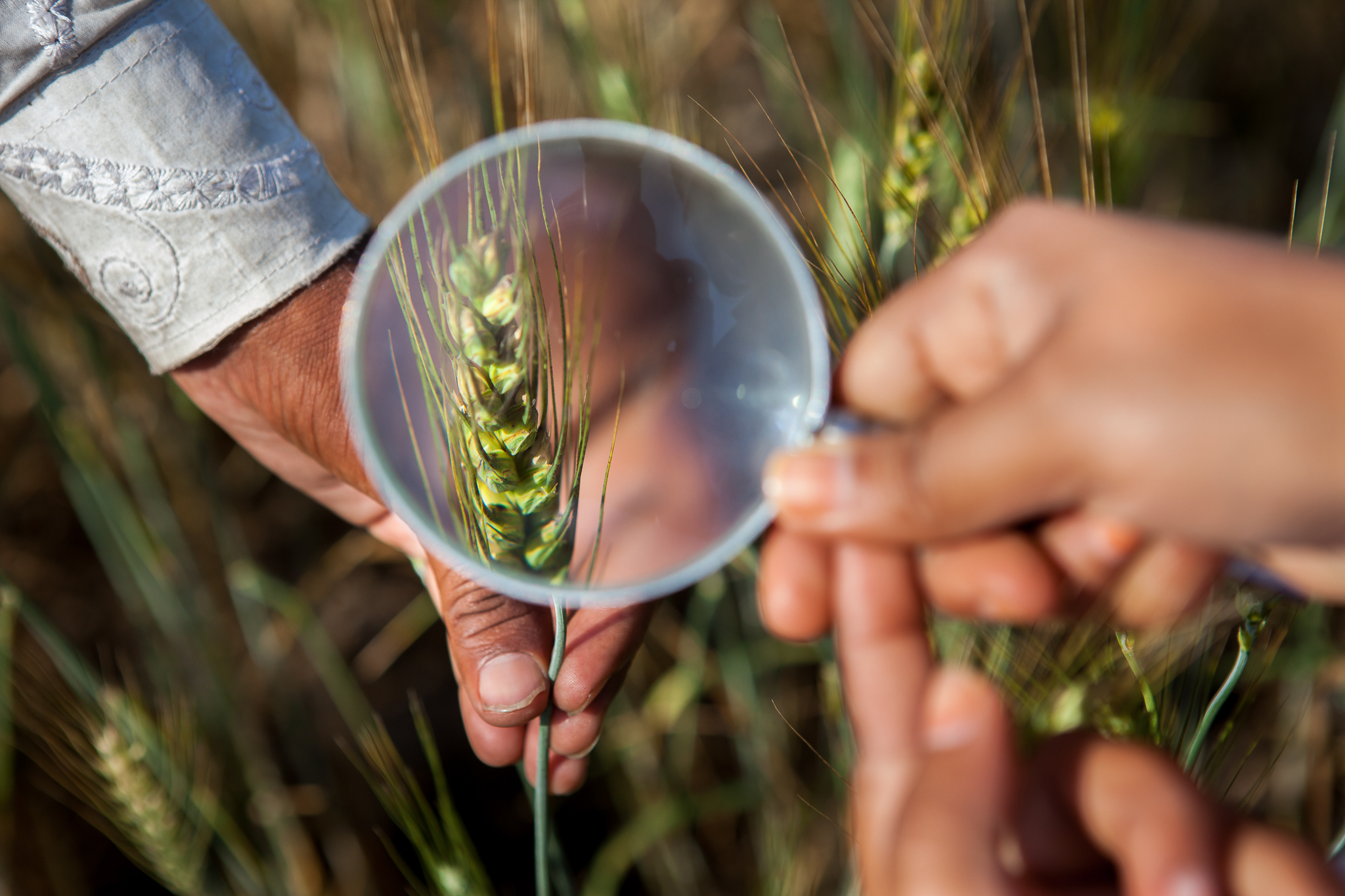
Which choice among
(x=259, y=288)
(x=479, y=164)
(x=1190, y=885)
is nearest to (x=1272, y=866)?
(x=1190, y=885)

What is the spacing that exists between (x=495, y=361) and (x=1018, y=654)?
0.47 meters

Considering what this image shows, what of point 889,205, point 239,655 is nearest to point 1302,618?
point 889,205

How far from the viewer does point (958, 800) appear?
1.39 ft

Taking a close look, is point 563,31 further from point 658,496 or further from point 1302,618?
Result: point 1302,618

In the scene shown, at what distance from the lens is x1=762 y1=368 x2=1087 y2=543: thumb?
17.3 inches

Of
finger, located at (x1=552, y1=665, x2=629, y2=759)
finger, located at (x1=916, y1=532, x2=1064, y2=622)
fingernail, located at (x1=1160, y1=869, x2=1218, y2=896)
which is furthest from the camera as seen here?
finger, located at (x1=552, y1=665, x2=629, y2=759)

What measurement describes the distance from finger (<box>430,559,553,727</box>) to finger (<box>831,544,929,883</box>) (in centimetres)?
20

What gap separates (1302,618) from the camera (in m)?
0.88

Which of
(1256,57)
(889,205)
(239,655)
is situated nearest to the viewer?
(889,205)

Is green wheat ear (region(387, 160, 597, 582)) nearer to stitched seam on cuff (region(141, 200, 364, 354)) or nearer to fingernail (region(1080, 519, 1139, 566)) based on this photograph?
stitched seam on cuff (region(141, 200, 364, 354))

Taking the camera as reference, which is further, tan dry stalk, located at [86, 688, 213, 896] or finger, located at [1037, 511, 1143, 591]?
tan dry stalk, located at [86, 688, 213, 896]

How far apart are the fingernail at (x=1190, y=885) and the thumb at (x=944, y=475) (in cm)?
19

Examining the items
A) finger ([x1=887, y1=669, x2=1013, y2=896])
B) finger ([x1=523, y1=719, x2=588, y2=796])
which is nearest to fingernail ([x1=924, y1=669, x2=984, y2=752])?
finger ([x1=887, y1=669, x2=1013, y2=896])

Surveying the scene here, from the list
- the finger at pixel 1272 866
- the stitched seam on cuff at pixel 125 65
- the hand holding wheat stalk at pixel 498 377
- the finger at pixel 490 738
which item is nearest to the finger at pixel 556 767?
the finger at pixel 490 738
